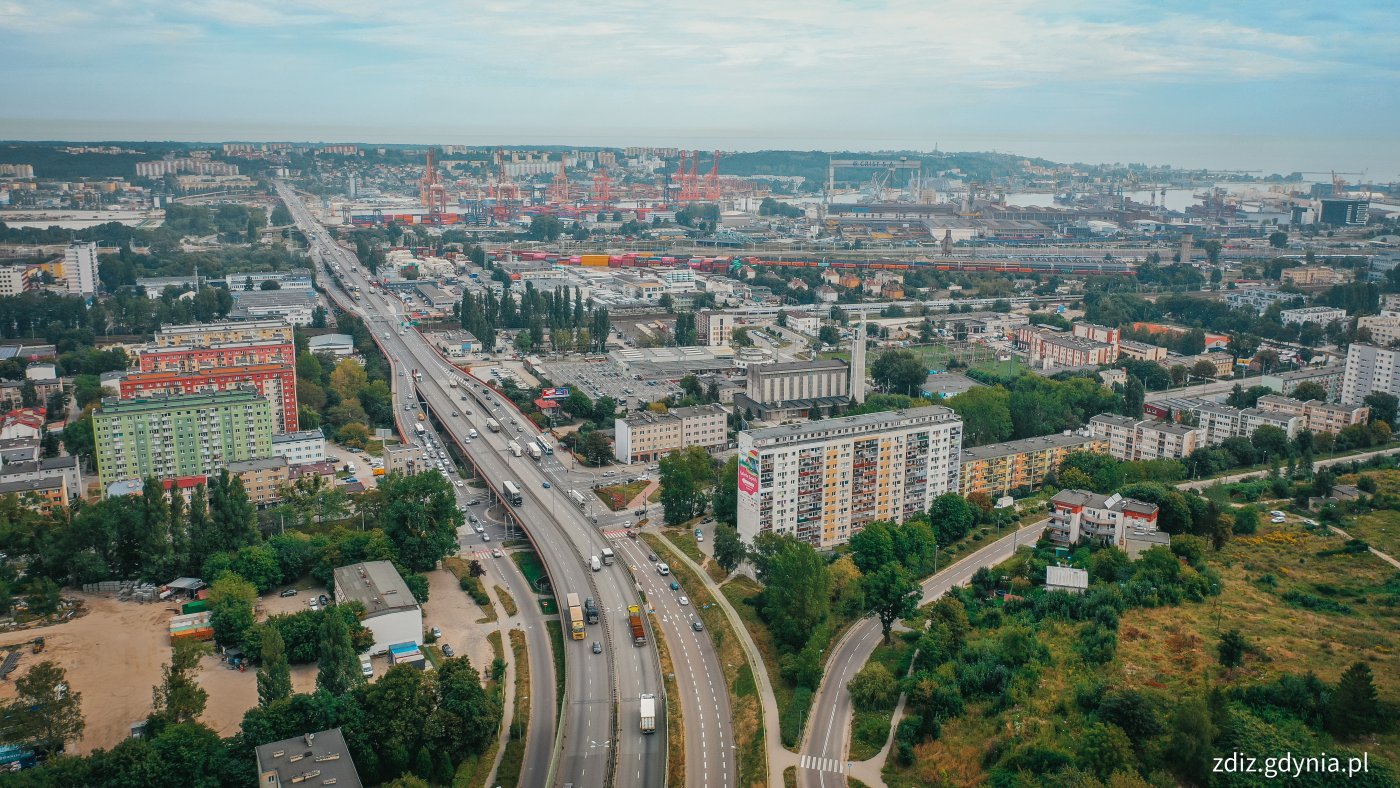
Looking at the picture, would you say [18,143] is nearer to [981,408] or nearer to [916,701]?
[981,408]

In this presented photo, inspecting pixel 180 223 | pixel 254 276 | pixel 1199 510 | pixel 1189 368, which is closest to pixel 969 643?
pixel 1199 510

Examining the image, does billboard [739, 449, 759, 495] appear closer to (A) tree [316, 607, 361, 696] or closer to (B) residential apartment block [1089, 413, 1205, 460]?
(A) tree [316, 607, 361, 696]

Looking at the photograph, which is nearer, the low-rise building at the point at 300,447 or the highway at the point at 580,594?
the highway at the point at 580,594

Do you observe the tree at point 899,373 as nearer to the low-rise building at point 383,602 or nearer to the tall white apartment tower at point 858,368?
the tall white apartment tower at point 858,368

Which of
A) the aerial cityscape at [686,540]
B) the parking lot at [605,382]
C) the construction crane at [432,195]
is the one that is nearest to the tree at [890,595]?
the aerial cityscape at [686,540]

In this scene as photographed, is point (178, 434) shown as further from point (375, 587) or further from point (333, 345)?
point (333, 345)
